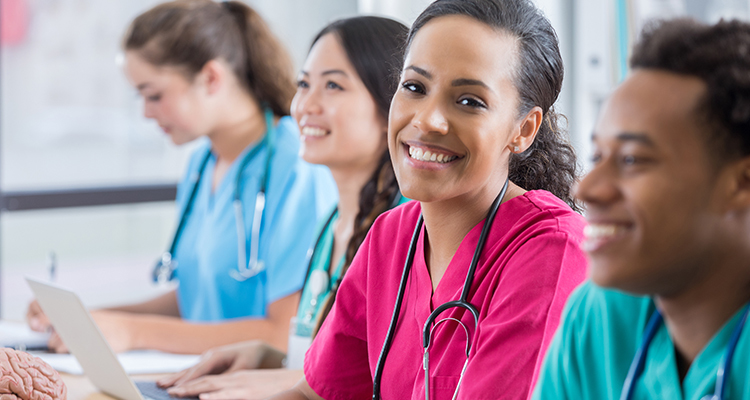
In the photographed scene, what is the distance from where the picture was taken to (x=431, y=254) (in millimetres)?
1119

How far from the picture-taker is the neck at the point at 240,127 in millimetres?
2051

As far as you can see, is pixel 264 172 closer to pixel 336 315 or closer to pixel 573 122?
pixel 336 315

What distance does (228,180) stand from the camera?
207 centimetres

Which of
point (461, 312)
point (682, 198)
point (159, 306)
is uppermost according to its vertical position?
point (682, 198)

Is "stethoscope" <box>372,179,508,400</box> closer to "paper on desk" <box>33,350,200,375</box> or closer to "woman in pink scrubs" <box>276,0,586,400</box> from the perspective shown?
"woman in pink scrubs" <box>276,0,586,400</box>

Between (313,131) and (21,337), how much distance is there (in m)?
0.90

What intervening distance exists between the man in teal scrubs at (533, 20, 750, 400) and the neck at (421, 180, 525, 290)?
1.23 ft

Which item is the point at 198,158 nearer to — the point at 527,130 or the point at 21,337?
the point at 21,337

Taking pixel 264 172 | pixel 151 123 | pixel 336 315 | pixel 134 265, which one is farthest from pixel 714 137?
Result: pixel 134 265

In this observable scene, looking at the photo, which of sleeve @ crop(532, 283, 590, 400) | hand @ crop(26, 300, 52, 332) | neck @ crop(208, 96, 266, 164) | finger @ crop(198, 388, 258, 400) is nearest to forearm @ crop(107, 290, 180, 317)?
hand @ crop(26, 300, 52, 332)

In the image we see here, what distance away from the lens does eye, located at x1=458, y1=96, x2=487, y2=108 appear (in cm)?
100

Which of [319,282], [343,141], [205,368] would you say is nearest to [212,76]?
[343,141]

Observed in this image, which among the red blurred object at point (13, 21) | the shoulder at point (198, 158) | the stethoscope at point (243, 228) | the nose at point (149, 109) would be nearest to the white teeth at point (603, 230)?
the stethoscope at point (243, 228)

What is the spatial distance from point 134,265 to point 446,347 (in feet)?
11.1
